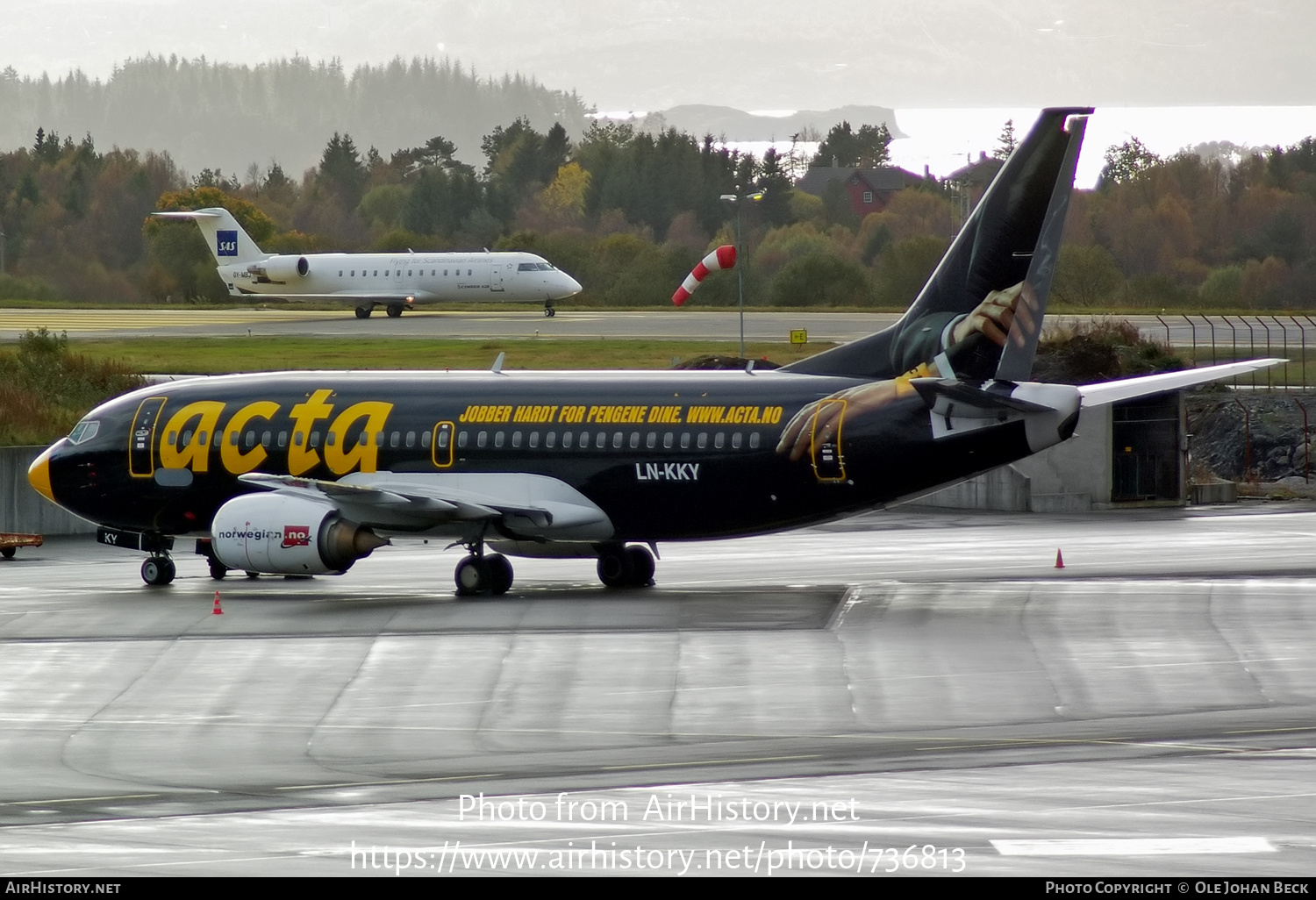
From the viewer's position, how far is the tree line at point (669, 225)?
96062mm

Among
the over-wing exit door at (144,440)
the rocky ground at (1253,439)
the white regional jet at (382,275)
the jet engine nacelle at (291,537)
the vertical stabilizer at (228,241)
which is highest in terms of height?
the vertical stabilizer at (228,241)

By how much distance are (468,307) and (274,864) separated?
9832cm

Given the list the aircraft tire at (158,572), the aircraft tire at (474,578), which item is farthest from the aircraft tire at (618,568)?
the aircraft tire at (158,572)

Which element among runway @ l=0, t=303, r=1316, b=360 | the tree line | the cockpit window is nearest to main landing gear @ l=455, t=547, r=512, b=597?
the cockpit window

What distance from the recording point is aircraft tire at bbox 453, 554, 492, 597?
30203 millimetres

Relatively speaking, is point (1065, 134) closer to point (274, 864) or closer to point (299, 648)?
point (299, 648)

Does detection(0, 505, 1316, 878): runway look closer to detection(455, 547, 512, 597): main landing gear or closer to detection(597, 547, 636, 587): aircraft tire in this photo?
detection(597, 547, 636, 587): aircraft tire

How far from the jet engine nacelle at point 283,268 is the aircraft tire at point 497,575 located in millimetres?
68270

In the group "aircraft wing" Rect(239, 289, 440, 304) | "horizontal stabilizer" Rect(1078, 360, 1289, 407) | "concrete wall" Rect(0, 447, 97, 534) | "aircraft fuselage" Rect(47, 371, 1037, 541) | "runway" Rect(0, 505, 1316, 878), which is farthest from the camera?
"aircraft wing" Rect(239, 289, 440, 304)

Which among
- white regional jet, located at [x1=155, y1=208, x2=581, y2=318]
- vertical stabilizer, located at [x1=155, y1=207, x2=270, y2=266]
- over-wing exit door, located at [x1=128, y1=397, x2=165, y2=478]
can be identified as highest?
vertical stabilizer, located at [x1=155, y1=207, x2=270, y2=266]

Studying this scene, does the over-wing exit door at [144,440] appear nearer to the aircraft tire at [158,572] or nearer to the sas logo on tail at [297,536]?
the aircraft tire at [158,572]

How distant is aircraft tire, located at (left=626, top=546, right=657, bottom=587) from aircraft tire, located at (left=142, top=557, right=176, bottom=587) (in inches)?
355

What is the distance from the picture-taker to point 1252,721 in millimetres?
18125

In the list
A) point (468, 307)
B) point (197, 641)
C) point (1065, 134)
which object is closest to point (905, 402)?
point (1065, 134)
